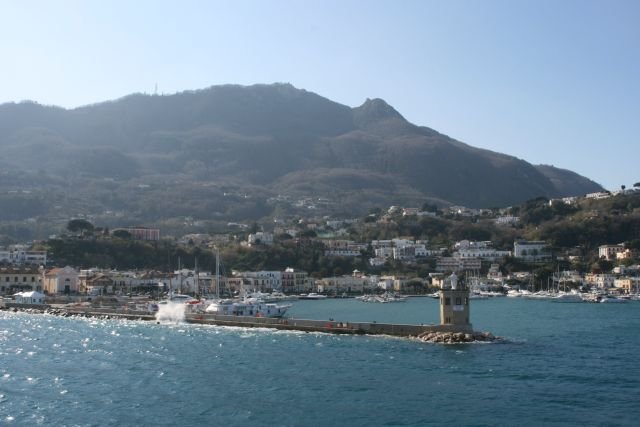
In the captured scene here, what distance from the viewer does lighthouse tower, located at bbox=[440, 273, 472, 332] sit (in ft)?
139

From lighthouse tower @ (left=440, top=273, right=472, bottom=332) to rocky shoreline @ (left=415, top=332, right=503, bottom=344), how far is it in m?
0.83

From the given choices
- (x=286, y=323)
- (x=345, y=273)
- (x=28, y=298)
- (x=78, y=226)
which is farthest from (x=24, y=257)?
(x=286, y=323)

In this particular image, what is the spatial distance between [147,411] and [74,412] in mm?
2301

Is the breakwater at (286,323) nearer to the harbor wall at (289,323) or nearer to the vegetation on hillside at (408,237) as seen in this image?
the harbor wall at (289,323)

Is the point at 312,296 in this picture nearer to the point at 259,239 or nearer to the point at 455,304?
the point at 259,239

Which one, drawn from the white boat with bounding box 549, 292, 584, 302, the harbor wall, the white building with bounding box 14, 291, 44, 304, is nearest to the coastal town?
the white building with bounding box 14, 291, 44, 304

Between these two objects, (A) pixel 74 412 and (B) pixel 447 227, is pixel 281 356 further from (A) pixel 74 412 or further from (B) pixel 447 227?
(B) pixel 447 227

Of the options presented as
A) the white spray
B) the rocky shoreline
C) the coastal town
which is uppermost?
the coastal town

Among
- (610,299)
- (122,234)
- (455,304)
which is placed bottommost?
(610,299)

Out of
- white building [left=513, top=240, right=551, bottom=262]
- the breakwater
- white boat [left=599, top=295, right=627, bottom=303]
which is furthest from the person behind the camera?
white building [left=513, top=240, right=551, bottom=262]

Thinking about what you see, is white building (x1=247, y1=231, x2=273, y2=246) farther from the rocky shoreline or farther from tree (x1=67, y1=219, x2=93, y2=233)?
the rocky shoreline

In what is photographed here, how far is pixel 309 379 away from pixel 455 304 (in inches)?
533

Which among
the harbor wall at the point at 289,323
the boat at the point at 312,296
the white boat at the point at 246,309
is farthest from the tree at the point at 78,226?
the white boat at the point at 246,309

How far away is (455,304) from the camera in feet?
139
